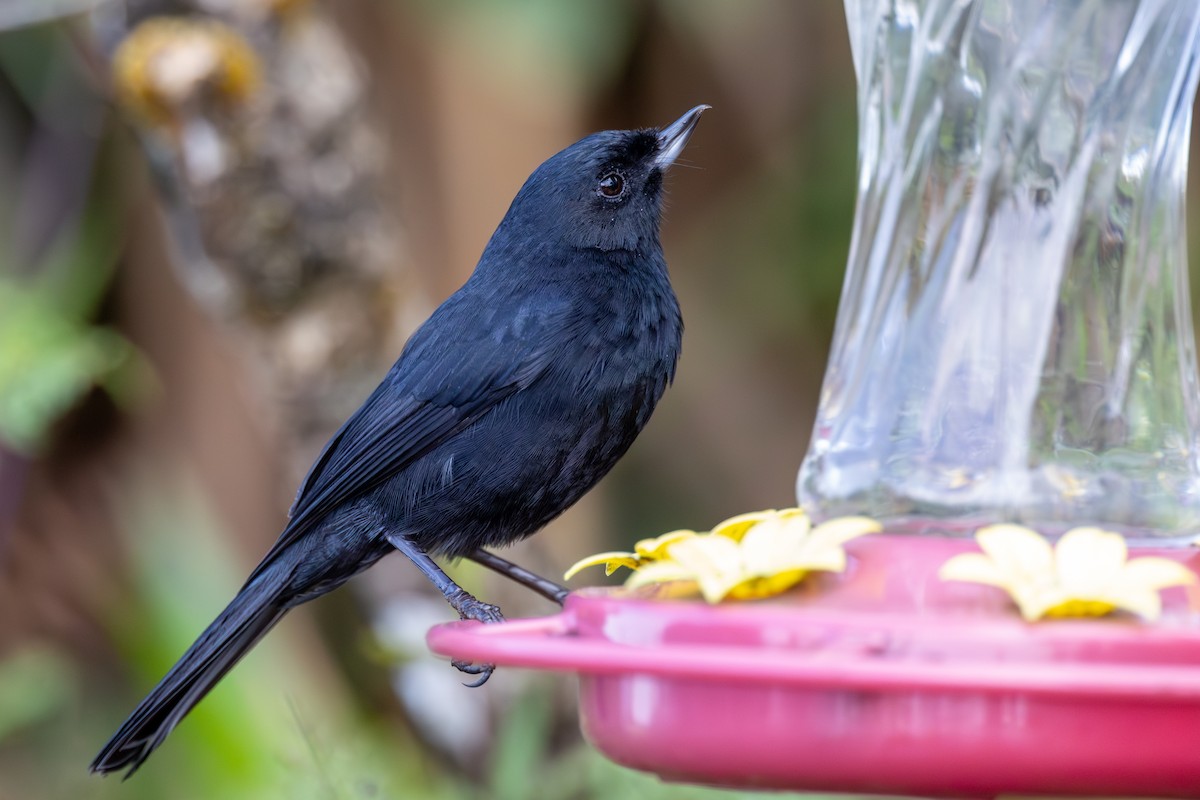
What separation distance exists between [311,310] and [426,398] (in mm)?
1293

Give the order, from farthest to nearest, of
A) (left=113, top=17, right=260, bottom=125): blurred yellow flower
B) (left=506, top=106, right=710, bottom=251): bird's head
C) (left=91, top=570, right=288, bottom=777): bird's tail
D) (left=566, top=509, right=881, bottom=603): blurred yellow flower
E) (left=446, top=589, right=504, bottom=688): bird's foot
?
(left=113, top=17, right=260, bottom=125): blurred yellow flower < (left=506, top=106, right=710, bottom=251): bird's head < (left=91, top=570, right=288, bottom=777): bird's tail < (left=446, top=589, right=504, bottom=688): bird's foot < (left=566, top=509, right=881, bottom=603): blurred yellow flower

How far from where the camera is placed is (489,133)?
5.68 m

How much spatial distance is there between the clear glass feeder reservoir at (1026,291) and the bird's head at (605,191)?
0.99 m

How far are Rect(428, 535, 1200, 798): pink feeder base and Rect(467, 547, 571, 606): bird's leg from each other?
4.14 feet

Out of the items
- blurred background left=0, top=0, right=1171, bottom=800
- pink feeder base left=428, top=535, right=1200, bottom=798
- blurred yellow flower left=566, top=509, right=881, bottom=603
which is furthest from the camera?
blurred background left=0, top=0, right=1171, bottom=800

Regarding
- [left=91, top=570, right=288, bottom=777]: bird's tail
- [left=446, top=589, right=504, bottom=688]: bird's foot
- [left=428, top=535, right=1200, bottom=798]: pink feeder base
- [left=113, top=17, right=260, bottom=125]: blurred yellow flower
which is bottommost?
[left=91, top=570, right=288, bottom=777]: bird's tail

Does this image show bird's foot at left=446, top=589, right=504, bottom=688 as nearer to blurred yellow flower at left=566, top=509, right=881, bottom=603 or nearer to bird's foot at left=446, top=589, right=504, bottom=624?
bird's foot at left=446, top=589, right=504, bottom=624

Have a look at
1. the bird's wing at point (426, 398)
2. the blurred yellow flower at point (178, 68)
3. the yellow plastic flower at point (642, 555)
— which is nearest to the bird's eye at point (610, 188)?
the bird's wing at point (426, 398)

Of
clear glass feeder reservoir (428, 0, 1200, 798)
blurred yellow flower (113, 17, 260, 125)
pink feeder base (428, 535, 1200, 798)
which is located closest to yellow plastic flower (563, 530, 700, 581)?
clear glass feeder reservoir (428, 0, 1200, 798)

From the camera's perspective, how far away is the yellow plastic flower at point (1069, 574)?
4.83 ft

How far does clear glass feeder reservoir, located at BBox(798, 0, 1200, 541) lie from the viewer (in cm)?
193

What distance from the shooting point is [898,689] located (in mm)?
1393

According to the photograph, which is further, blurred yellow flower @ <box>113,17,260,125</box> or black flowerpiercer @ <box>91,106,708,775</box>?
blurred yellow flower @ <box>113,17,260,125</box>

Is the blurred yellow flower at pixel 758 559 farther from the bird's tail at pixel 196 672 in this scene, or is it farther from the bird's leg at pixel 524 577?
the bird's tail at pixel 196 672
